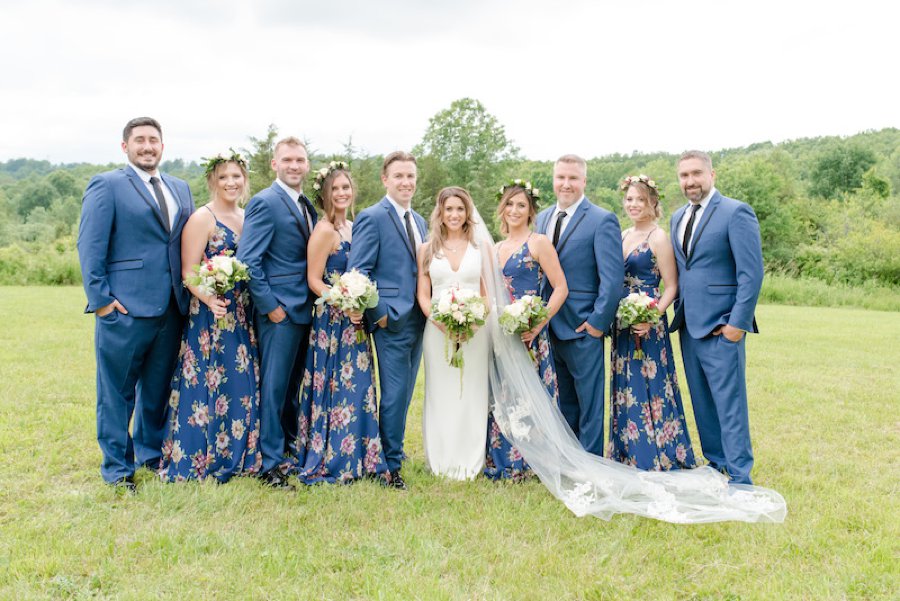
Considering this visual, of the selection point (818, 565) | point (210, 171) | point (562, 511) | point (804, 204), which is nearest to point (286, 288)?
point (210, 171)

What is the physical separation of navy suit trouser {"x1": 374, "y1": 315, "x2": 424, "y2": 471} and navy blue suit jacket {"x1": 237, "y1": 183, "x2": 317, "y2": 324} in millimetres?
791

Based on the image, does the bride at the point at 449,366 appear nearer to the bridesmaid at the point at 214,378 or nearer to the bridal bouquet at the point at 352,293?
the bridal bouquet at the point at 352,293

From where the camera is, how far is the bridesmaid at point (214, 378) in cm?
604

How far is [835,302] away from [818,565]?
26528 millimetres

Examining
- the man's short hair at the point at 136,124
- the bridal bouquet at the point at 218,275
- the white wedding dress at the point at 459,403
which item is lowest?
the white wedding dress at the point at 459,403

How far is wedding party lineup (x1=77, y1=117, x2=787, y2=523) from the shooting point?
5.81m

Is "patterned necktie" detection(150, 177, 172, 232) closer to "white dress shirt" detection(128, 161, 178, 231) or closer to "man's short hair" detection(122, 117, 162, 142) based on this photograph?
"white dress shirt" detection(128, 161, 178, 231)

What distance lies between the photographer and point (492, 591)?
4.22 m

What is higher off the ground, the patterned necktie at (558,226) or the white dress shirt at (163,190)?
the white dress shirt at (163,190)

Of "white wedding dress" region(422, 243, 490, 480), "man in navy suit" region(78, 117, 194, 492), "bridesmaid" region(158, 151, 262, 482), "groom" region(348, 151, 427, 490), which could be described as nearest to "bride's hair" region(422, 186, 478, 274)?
"groom" region(348, 151, 427, 490)

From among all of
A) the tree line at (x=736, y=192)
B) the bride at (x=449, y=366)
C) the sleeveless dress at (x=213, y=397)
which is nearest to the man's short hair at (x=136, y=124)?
the sleeveless dress at (x=213, y=397)

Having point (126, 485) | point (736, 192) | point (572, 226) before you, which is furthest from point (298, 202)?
point (736, 192)

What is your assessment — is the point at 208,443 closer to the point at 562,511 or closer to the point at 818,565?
the point at 562,511

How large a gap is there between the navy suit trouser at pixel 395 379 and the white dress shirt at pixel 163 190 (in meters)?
2.06
